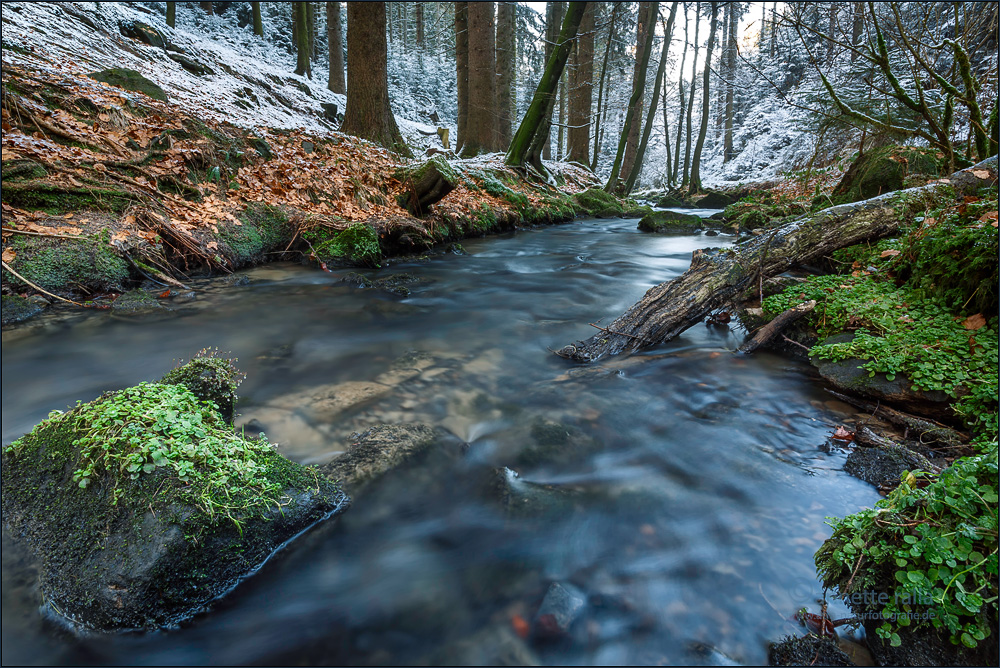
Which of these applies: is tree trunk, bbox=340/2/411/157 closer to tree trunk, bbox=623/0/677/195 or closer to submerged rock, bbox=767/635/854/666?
tree trunk, bbox=623/0/677/195

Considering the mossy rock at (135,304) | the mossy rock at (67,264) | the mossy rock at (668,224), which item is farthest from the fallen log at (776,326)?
the mossy rock at (668,224)

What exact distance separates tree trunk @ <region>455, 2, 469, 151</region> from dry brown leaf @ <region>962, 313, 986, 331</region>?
13584mm

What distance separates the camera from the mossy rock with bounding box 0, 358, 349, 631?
73.2 inches

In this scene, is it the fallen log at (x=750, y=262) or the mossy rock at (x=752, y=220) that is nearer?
the fallen log at (x=750, y=262)

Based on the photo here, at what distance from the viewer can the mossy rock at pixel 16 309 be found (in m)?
4.53

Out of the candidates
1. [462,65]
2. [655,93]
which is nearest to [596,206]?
[655,93]

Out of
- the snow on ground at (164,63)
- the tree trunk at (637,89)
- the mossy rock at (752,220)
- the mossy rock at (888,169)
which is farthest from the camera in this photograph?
the tree trunk at (637,89)

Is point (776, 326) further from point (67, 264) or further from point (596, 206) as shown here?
point (596, 206)

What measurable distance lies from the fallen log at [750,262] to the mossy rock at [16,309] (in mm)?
5308

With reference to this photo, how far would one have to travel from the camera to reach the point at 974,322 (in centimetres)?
328

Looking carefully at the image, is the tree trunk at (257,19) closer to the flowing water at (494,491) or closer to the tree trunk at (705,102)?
the tree trunk at (705,102)

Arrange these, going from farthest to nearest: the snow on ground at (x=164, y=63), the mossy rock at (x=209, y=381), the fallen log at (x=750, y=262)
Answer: the snow on ground at (x=164, y=63) → the fallen log at (x=750, y=262) → the mossy rock at (x=209, y=381)

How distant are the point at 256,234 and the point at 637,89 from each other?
501 inches

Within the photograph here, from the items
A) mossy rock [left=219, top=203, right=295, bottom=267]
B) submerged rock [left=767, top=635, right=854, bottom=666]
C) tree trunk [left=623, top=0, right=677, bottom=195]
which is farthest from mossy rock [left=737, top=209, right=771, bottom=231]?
submerged rock [left=767, top=635, right=854, bottom=666]
